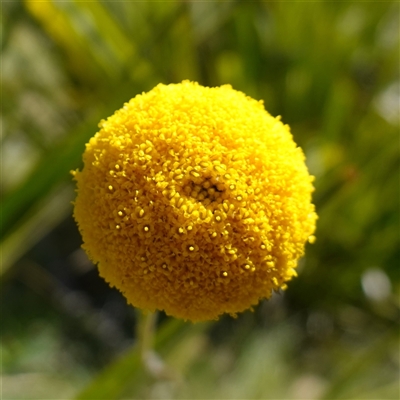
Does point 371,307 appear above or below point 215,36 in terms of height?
below

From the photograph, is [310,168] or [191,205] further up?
[310,168]

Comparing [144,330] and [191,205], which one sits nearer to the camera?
[191,205]

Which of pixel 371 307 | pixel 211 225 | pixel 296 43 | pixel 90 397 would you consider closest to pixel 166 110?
pixel 211 225

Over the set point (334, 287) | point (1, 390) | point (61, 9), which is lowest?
point (1, 390)

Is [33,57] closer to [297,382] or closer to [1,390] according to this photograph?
[1,390]

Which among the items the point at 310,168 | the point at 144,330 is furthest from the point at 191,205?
the point at 310,168

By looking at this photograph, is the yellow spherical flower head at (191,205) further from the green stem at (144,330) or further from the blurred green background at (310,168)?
the blurred green background at (310,168)

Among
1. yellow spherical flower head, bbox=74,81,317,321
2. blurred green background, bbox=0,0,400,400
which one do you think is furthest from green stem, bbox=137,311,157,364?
blurred green background, bbox=0,0,400,400

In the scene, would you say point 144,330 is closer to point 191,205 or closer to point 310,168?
point 191,205
